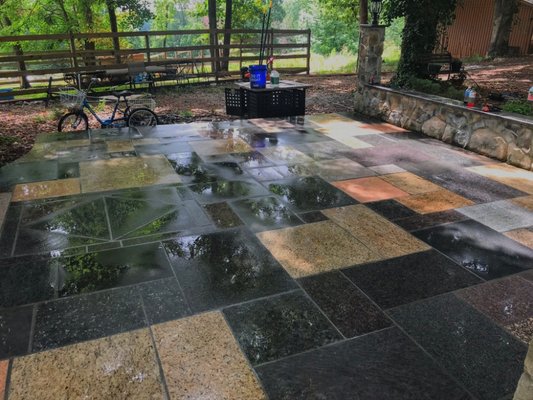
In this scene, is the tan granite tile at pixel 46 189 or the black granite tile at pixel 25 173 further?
the black granite tile at pixel 25 173

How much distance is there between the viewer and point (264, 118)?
753 centimetres

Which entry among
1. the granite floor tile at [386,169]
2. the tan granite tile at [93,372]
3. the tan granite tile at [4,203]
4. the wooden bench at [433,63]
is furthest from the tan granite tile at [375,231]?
the wooden bench at [433,63]

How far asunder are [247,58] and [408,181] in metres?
9.30

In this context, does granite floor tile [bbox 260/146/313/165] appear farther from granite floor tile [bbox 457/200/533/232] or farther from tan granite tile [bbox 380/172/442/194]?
granite floor tile [bbox 457/200/533/232]

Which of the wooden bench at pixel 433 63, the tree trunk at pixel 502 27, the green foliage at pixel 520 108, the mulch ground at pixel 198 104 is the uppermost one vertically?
the tree trunk at pixel 502 27

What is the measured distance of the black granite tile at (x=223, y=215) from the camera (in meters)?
3.63

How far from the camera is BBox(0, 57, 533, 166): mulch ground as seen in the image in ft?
22.3

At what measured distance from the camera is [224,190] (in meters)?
4.35

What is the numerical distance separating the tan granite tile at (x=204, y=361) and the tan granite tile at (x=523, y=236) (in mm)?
2369

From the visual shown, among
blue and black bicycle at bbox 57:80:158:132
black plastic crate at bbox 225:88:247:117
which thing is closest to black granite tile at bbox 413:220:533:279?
black plastic crate at bbox 225:88:247:117

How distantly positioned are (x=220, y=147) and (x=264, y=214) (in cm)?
224

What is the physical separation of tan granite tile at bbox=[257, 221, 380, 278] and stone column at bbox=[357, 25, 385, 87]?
468cm

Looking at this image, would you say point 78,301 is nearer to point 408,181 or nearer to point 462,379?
point 462,379

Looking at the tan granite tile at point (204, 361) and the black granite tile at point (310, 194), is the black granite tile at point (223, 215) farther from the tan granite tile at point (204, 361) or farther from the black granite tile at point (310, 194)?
the tan granite tile at point (204, 361)
